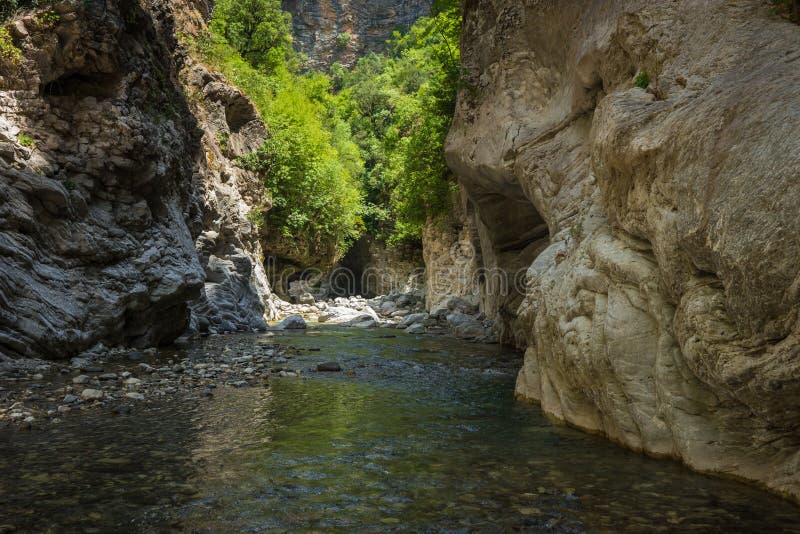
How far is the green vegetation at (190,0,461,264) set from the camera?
22625 millimetres

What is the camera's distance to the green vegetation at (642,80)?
7023 millimetres

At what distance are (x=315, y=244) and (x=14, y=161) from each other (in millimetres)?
22989

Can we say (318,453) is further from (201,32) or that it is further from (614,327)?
(201,32)

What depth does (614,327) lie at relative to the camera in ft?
18.8

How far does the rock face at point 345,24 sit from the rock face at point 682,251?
59810 millimetres

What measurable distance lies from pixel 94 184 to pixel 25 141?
1.62 meters

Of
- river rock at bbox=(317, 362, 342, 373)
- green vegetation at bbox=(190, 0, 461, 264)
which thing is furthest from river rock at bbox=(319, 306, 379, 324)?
river rock at bbox=(317, 362, 342, 373)

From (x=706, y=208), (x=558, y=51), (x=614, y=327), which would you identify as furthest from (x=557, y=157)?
(x=706, y=208)

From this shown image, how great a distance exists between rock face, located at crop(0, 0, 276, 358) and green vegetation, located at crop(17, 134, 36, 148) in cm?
3

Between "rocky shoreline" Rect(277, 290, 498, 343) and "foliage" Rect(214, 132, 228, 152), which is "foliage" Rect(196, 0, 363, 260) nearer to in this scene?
"foliage" Rect(214, 132, 228, 152)

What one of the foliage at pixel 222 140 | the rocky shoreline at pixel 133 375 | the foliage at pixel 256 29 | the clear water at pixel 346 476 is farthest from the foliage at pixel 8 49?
the foliage at pixel 256 29

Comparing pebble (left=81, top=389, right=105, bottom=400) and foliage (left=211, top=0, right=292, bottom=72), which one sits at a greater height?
foliage (left=211, top=0, right=292, bottom=72)

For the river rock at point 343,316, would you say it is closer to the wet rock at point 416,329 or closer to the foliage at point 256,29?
the wet rock at point 416,329

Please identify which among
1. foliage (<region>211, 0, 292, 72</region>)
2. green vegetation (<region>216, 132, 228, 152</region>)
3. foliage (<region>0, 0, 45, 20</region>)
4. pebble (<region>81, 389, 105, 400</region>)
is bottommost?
pebble (<region>81, 389, 105, 400</region>)
